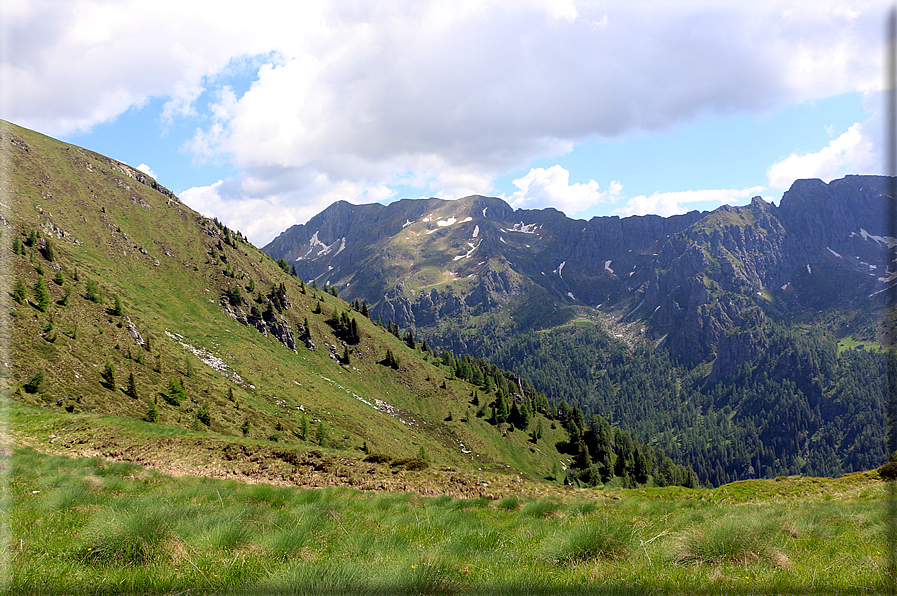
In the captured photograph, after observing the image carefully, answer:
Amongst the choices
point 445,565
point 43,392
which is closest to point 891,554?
point 445,565

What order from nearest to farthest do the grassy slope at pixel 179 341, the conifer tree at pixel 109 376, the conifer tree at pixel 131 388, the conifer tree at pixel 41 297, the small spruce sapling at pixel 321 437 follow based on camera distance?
the conifer tree at pixel 109 376 < the conifer tree at pixel 131 388 < the grassy slope at pixel 179 341 < the conifer tree at pixel 41 297 < the small spruce sapling at pixel 321 437

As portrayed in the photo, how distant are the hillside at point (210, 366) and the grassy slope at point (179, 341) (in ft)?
1.62

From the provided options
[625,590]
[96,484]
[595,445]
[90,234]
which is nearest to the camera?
[625,590]

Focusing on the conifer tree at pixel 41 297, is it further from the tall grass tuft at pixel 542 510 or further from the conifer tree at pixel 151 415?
the tall grass tuft at pixel 542 510

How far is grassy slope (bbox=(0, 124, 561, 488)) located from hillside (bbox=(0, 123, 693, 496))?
0.49m

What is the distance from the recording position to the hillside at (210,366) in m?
24.9

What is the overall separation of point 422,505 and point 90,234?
15154 cm

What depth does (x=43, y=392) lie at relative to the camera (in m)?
34.2

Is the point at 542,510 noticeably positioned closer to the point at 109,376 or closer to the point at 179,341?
the point at 109,376

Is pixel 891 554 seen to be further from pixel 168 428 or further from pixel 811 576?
pixel 168 428

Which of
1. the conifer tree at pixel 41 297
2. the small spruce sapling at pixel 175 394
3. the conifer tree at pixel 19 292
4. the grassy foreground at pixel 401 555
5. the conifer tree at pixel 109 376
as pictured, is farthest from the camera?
the conifer tree at pixel 41 297

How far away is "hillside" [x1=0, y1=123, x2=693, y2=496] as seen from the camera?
24906 mm

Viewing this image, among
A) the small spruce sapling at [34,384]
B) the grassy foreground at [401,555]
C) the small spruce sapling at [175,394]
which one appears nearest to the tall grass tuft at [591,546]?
the grassy foreground at [401,555]

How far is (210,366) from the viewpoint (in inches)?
3238
